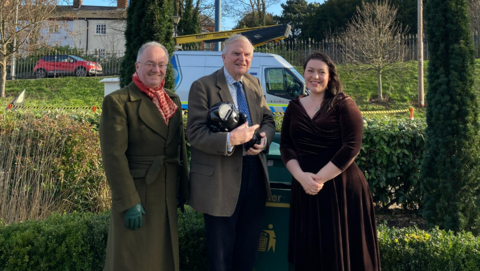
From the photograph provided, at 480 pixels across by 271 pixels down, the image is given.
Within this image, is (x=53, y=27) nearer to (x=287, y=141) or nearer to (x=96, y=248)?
(x=96, y=248)

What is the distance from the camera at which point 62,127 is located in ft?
16.3

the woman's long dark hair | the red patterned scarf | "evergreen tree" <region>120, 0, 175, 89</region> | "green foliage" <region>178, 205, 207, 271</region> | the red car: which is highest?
the red car

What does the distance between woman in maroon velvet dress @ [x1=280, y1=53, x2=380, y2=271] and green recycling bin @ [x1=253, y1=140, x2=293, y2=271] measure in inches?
10.8

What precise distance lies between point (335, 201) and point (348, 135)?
456 mm

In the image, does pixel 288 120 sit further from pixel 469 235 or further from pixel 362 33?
pixel 362 33

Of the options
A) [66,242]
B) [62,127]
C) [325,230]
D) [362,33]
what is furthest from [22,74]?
[325,230]

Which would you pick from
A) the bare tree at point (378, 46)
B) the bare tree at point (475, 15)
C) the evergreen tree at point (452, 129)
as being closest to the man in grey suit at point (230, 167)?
the evergreen tree at point (452, 129)

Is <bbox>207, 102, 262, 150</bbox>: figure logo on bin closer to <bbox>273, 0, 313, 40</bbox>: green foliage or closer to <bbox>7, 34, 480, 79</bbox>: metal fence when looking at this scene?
<bbox>7, 34, 480, 79</bbox>: metal fence

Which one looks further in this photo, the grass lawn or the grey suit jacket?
the grass lawn

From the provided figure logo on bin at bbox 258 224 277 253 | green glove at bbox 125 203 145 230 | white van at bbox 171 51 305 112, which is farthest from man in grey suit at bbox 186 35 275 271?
white van at bbox 171 51 305 112

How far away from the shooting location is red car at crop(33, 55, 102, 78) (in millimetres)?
23250

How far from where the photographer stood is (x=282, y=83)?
13281mm

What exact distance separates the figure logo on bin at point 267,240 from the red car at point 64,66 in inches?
907

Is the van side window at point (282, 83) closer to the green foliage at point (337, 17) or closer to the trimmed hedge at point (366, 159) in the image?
the trimmed hedge at point (366, 159)
